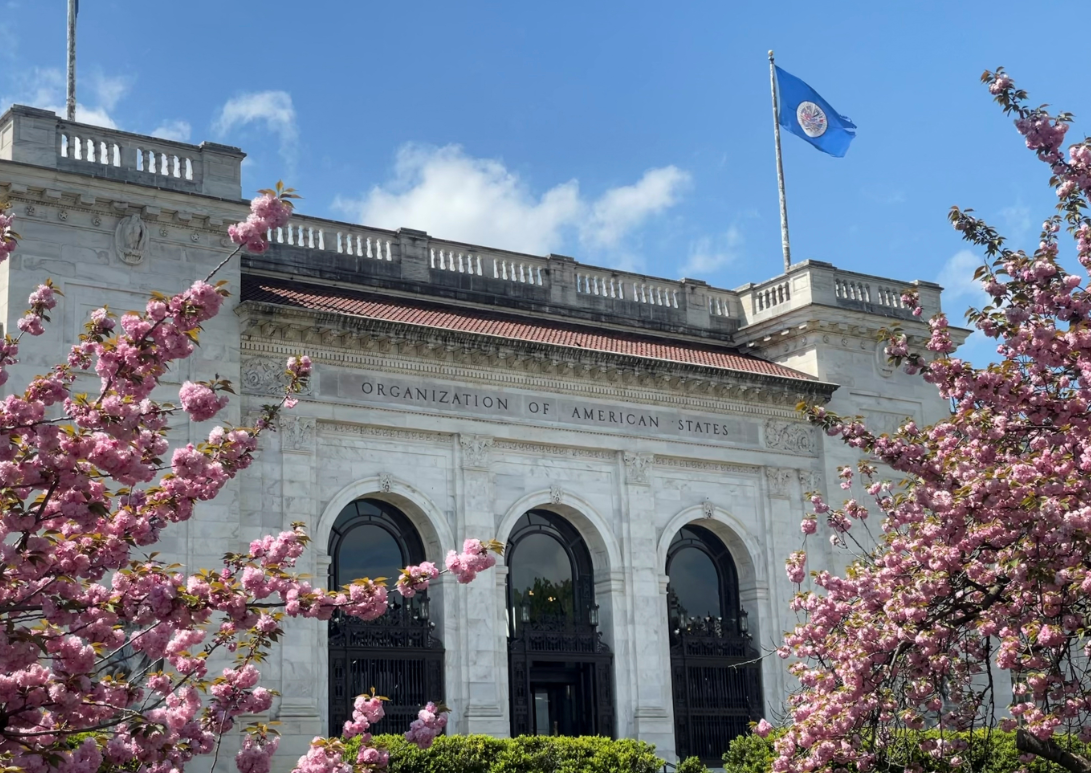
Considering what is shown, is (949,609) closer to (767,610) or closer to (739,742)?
(739,742)

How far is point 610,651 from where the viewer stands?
29.0m

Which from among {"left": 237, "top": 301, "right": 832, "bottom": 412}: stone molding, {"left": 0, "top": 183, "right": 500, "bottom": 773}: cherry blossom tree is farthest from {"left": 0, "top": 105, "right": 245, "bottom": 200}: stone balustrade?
{"left": 0, "top": 183, "right": 500, "bottom": 773}: cherry blossom tree

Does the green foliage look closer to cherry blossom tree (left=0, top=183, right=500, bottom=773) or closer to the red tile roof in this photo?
the red tile roof

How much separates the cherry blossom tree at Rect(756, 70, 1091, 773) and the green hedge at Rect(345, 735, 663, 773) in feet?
30.8

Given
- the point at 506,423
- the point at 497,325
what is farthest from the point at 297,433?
the point at 497,325

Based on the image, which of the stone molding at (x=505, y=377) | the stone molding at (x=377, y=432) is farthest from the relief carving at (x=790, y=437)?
the stone molding at (x=377, y=432)

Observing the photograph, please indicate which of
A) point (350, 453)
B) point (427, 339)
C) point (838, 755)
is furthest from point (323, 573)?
point (838, 755)

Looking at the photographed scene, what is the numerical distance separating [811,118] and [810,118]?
0.03 meters

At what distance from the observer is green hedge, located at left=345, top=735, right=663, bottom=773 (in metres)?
23.6

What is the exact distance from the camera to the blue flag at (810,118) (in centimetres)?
3822

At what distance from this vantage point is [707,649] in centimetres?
3064

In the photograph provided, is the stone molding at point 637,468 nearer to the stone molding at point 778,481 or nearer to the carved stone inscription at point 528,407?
the carved stone inscription at point 528,407

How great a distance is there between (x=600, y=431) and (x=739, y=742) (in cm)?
685

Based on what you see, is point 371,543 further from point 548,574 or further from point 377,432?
point 548,574
